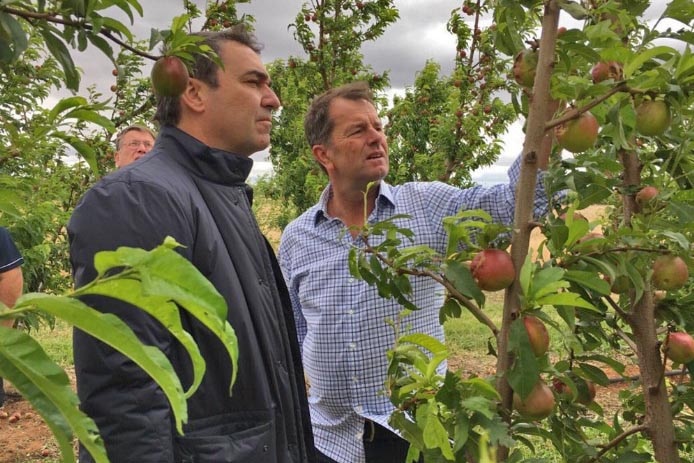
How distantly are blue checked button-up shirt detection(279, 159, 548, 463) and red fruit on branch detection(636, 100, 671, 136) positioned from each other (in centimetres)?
67

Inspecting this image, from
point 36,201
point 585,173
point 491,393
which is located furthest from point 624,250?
point 36,201

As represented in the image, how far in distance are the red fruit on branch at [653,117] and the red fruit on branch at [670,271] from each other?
0.79 ft

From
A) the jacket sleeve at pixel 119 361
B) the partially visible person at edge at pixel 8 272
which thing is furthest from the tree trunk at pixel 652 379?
the partially visible person at edge at pixel 8 272

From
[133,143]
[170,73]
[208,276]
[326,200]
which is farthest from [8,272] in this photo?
[170,73]

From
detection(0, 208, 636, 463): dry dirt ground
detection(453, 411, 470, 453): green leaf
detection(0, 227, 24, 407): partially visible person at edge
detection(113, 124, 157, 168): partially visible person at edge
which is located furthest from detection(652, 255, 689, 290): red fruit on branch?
detection(0, 208, 636, 463): dry dirt ground

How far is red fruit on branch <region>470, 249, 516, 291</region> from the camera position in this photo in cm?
106

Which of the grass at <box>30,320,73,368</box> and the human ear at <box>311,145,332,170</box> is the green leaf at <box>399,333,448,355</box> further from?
the grass at <box>30,320,73,368</box>

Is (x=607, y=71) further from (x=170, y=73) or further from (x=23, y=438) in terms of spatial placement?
(x=23, y=438)

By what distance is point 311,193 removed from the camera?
562 centimetres

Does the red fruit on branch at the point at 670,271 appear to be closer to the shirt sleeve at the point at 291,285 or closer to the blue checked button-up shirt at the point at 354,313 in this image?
the blue checked button-up shirt at the point at 354,313

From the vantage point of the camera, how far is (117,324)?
0.38m

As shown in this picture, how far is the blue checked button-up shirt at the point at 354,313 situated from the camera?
1927mm

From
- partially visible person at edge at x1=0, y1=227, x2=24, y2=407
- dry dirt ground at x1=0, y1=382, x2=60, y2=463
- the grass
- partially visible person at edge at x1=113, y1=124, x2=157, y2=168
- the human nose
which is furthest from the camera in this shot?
the grass

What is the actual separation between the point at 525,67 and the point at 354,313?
100 centimetres
